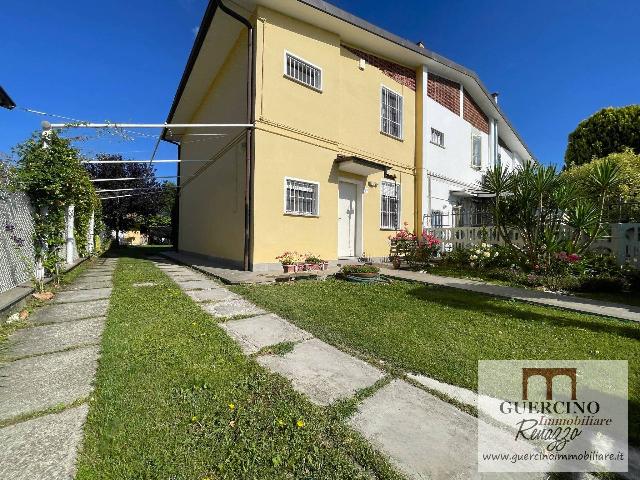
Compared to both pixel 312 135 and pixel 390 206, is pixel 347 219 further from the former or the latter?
pixel 312 135

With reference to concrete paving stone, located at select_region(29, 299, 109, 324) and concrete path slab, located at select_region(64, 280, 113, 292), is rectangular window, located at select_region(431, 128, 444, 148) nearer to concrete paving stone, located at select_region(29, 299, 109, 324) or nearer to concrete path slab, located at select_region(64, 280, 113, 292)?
concrete path slab, located at select_region(64, 280, 113, 292)

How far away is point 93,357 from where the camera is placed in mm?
2799

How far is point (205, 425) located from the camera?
1.82 meters

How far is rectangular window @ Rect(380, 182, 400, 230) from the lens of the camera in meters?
10.9

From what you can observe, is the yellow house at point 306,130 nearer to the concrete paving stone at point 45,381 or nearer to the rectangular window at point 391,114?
the rectangular window at point 391,114

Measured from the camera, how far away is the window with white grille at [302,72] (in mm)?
8562

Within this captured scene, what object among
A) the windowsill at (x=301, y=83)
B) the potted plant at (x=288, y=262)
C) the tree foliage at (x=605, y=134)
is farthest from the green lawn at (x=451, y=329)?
A: the tree foliage at (x=605, y=134)

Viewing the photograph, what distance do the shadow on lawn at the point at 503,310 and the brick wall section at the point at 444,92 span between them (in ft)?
32.7

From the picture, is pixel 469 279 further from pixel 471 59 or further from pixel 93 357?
pixel 471 59

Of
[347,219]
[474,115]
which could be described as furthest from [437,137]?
[347,219]

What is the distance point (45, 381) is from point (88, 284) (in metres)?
5.12

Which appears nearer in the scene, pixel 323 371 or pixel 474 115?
pixel 323 371

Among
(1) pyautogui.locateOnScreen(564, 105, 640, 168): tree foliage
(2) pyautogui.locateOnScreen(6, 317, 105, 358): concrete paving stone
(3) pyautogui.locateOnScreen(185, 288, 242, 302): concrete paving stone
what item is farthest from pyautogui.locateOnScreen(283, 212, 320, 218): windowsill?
(1) pyautogui.locateOnScreen(564, 105, 640, 168): tree foliage

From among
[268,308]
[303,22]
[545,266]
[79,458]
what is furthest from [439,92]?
[79,458]
